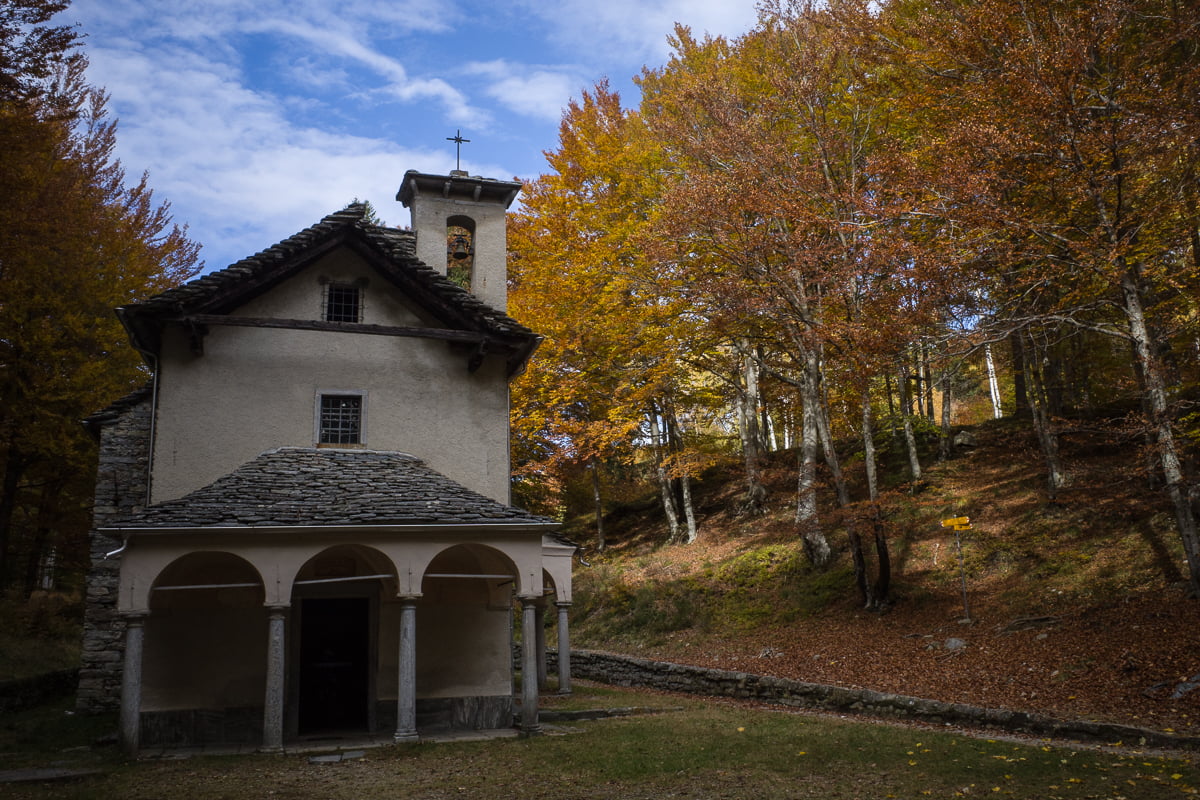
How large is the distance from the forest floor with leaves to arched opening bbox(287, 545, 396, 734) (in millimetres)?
7593

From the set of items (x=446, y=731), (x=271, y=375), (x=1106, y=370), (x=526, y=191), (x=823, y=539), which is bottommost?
(x=446, y=731)

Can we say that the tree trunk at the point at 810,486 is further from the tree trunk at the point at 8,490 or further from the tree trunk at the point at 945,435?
the tree trunk at the point at 8,490

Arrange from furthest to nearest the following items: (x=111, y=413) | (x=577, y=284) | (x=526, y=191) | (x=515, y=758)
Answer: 1. (x=526, y=191)
2. (x=577, y=284)
3. (x=111, y=413)
4. (x=515, y=758)

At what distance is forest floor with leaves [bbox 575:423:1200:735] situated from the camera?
1185 centimetres

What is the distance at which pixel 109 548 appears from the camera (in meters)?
16.8

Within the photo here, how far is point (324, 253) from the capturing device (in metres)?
14.8

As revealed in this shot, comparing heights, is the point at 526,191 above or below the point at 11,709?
above

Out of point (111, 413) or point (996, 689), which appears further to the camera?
point (111, 413)

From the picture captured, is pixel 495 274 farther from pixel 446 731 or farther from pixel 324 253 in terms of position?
pixel 446 731

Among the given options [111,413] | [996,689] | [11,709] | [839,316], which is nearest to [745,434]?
[839,316]

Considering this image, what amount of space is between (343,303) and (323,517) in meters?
4.98

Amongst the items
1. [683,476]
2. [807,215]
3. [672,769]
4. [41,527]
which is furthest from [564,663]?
[41,527]

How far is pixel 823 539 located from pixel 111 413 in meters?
16.7

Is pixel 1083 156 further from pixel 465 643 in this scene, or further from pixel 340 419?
pixel 340 419
